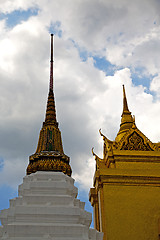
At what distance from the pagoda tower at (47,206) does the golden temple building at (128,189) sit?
3.28 metres

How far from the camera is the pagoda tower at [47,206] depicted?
731 centimetres

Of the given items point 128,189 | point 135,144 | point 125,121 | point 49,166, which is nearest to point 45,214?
point 49,166

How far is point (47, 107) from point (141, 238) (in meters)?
6.25

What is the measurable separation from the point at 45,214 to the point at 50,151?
2.69 metres

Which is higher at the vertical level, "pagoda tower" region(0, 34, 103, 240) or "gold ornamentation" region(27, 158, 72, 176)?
"gold ornamentation" region(27, 158, 72, 176)

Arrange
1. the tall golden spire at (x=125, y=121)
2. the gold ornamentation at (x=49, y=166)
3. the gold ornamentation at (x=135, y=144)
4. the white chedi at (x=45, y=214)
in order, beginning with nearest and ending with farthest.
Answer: the white chedi at (x=45, y=214) < the gold ornamentation at (x=49, y=166) < the gold ornamentation at (x=135, y=144) < the tall golden spire at (x=125, y=121)

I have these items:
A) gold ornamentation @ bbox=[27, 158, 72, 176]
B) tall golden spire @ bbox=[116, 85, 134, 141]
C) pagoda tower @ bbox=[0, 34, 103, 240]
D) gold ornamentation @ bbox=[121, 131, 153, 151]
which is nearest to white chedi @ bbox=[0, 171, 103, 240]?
pagoda tower @ bbox=[0, 34, 103, 240]

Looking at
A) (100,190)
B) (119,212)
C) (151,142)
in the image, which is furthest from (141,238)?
(151,142)

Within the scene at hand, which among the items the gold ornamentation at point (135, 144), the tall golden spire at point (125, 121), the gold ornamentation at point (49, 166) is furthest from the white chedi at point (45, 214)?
the tall golden spire at point (125, 121)

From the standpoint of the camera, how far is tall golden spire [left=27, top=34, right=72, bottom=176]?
960 centimetres

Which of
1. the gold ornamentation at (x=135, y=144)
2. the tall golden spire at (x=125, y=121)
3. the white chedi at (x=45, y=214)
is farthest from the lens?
the tall golden spire at (x=125, y=121)

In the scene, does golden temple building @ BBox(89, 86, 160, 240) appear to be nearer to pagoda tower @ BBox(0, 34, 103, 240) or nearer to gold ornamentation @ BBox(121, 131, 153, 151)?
gold ornamentation @ BBox(121, 131, 153, 151)

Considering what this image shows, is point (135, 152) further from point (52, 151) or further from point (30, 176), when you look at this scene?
point (30, 176)

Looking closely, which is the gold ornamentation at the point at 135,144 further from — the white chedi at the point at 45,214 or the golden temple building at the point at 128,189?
the white chedi at the point at 45,214
